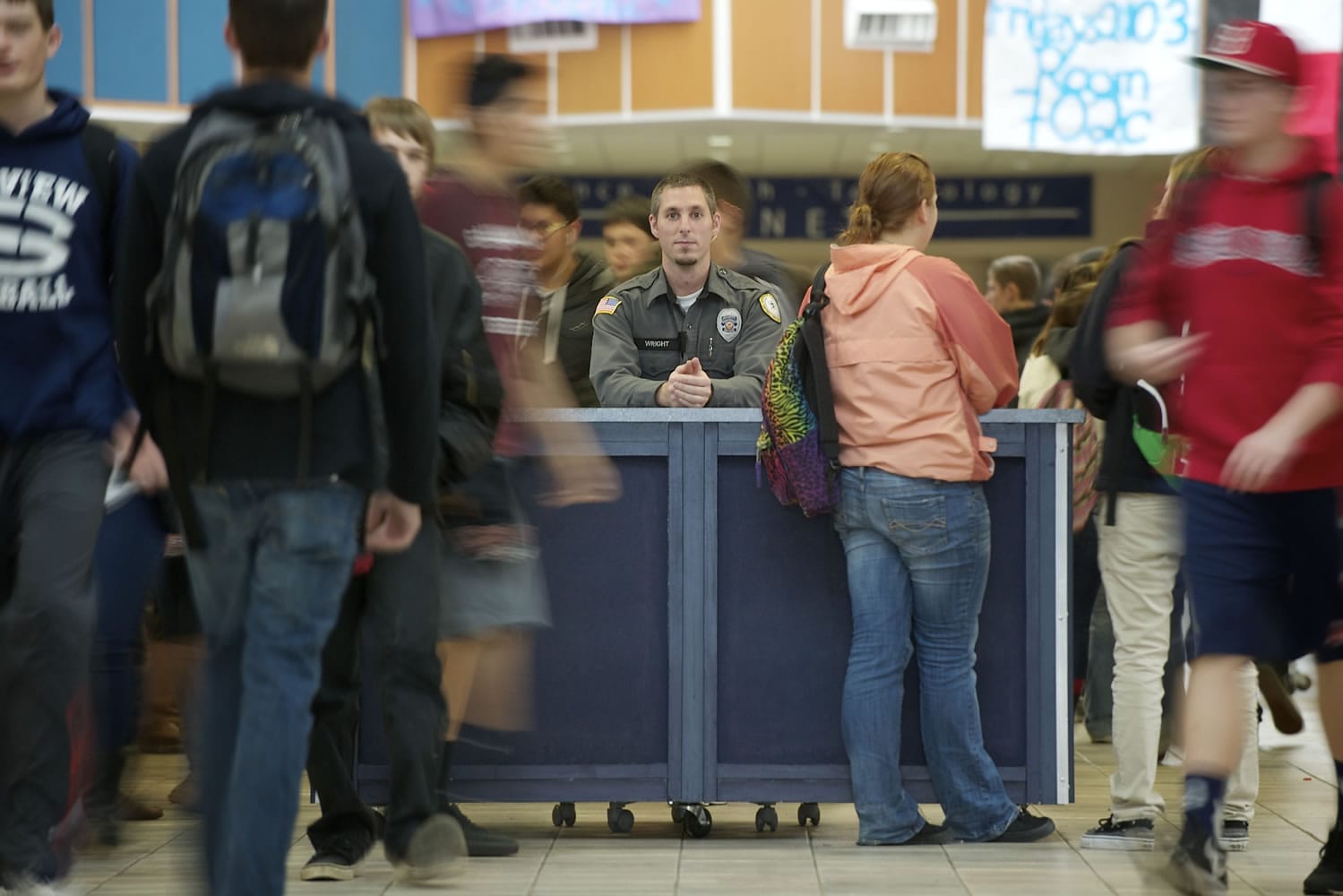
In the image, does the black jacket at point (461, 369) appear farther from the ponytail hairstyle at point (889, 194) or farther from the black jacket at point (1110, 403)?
the black jacket at point (1110, 403)

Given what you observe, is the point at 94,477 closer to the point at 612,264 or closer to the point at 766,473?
the point at 766,473

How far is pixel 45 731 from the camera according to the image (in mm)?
3939

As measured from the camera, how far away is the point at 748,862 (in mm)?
4934

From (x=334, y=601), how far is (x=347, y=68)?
13.5m

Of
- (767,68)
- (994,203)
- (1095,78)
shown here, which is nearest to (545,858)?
(1095,78)

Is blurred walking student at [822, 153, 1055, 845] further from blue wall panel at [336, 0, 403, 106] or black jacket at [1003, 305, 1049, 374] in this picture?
blue wall panel at [336, 0, 403, 106]

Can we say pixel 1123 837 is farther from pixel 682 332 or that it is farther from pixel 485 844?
pixel 682 332

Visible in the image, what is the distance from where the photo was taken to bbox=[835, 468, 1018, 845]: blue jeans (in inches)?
203

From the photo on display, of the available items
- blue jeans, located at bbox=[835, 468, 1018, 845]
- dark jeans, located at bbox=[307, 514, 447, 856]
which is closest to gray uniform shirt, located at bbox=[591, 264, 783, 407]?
blue jeans, located at bbox=[835, 468, 1018, 845]

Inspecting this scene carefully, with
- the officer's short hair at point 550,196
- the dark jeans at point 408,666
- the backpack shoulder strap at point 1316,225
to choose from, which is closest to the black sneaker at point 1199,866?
the backpack shoulder strap at point 1316,225

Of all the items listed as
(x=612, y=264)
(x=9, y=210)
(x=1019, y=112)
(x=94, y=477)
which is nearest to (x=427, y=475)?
(x=94, y=477)

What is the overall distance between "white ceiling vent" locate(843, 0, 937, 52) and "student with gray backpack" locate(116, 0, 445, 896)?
12.8 metres

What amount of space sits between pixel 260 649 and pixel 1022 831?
2737mm

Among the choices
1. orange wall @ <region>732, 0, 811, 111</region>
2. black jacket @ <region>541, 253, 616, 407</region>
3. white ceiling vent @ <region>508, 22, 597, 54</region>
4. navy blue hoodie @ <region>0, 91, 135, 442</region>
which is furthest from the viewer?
white ceiling vent @ <region>508, 22, 597, 54</region>
